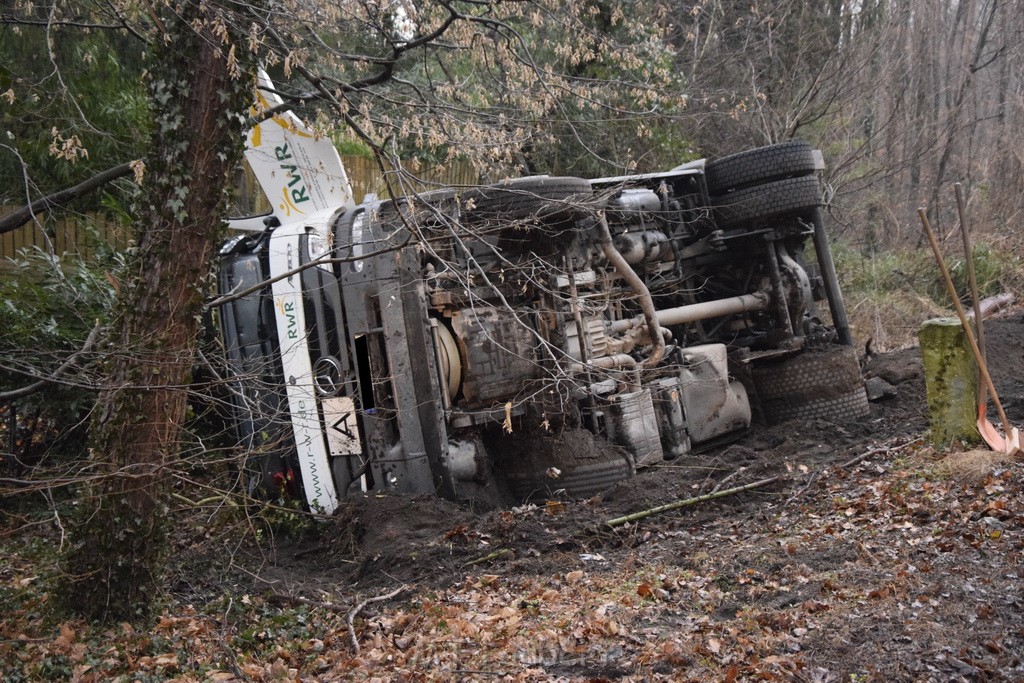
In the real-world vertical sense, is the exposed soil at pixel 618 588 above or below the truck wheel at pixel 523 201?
below

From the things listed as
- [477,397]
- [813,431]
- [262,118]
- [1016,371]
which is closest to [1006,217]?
[1016,371]

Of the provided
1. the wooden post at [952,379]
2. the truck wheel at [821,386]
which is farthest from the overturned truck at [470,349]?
the wooden post at [952,379]

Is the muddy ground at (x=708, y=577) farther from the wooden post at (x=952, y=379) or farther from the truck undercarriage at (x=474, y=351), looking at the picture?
the truck undercarriage at (x=474, y=351)

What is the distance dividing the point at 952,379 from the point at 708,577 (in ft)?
8.32

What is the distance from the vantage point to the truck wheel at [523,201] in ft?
22.4

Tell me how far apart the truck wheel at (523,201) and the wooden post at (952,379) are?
2.58 m

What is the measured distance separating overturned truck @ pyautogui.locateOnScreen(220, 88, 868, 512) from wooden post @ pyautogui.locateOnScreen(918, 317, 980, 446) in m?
2.00

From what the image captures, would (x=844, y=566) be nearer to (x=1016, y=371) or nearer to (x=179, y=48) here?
(x=179, y=48)

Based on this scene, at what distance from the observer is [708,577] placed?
550cm

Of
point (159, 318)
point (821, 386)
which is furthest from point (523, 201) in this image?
point (821, 386)

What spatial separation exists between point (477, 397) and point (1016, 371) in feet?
20.5

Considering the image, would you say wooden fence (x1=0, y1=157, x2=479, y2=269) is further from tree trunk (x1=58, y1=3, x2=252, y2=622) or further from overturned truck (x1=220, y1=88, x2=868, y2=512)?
tree trunk (x1=58, y1=3, x2=252, y2=622)

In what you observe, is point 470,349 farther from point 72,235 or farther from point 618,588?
point 72,235

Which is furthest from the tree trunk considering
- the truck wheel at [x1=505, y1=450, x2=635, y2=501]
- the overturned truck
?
the truck wheel at [x1=505, y1=450, x2=635, y2=501]
